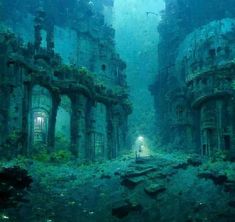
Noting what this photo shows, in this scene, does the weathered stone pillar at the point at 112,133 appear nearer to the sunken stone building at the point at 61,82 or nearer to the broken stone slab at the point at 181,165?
the sunken stone building at the point at 61,82

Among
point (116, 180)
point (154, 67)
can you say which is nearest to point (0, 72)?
point (116, 180)

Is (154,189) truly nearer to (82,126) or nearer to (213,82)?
(82,126)

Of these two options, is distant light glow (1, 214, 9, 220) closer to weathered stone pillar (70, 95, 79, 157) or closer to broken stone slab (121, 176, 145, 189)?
→ broken stone slab (121, 176, 145, 189)

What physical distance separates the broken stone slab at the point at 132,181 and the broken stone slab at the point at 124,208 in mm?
3213

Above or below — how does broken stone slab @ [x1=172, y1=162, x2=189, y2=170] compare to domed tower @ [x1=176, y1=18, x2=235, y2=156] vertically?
below

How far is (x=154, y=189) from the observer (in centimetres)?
2377

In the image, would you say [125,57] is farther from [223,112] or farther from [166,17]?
[223,112]

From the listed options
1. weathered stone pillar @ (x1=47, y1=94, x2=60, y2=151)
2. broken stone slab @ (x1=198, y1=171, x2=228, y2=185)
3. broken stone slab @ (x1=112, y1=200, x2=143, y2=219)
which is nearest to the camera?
broken stone slab @ (x1=112, y1=200, x2=143, y2=219)

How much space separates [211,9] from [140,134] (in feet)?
73.7

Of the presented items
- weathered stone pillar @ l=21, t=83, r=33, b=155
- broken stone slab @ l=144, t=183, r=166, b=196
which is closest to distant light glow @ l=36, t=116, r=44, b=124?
weathered stone pillar @ l=21, t=83, r=33, b=155

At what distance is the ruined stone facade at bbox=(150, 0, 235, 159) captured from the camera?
138 ft

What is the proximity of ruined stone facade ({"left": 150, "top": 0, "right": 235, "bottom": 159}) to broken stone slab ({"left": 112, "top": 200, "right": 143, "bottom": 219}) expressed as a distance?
1961cm

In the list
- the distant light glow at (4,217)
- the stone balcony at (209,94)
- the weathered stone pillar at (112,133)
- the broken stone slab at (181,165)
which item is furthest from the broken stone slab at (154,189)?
the stone balcony at (209,94)

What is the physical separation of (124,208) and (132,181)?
402 centimetres
